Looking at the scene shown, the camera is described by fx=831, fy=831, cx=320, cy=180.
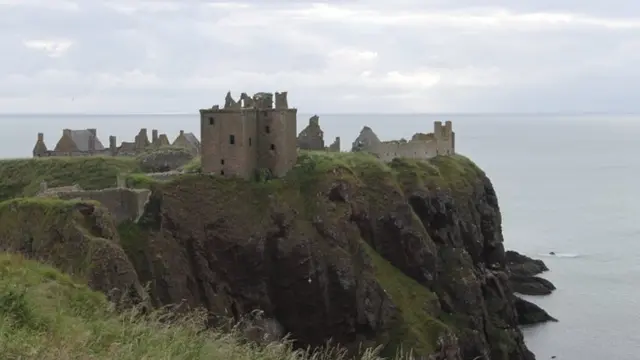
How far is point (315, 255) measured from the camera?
60.0 meters

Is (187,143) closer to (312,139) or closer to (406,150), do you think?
(312,139)

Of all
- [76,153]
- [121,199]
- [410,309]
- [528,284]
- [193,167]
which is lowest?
[528,284]

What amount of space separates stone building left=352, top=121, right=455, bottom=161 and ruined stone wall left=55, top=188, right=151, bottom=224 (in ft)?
101

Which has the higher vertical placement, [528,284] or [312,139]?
[312,139]

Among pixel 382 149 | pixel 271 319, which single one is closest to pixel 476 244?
pixel 382 149

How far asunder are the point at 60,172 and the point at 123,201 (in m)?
17.2

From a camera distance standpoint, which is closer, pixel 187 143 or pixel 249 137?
pixel 249 137

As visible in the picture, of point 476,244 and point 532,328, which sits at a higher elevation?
point 476,244

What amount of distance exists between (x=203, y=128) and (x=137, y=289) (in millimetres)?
23123

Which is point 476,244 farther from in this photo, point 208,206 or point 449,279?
point 208,206

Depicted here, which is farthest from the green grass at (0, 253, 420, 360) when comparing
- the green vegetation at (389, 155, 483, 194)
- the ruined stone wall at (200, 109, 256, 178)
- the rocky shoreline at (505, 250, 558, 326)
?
the rocky shoreline at (505, 250, 558, 326)

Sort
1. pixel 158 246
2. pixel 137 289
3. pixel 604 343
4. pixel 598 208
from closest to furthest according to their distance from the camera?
pixel 137 289, pixel 158 246, pixel 604 343, pixel 598 208

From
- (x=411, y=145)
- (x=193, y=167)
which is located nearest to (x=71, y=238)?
(x=193, y=167)

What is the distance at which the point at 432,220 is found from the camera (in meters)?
75.2
